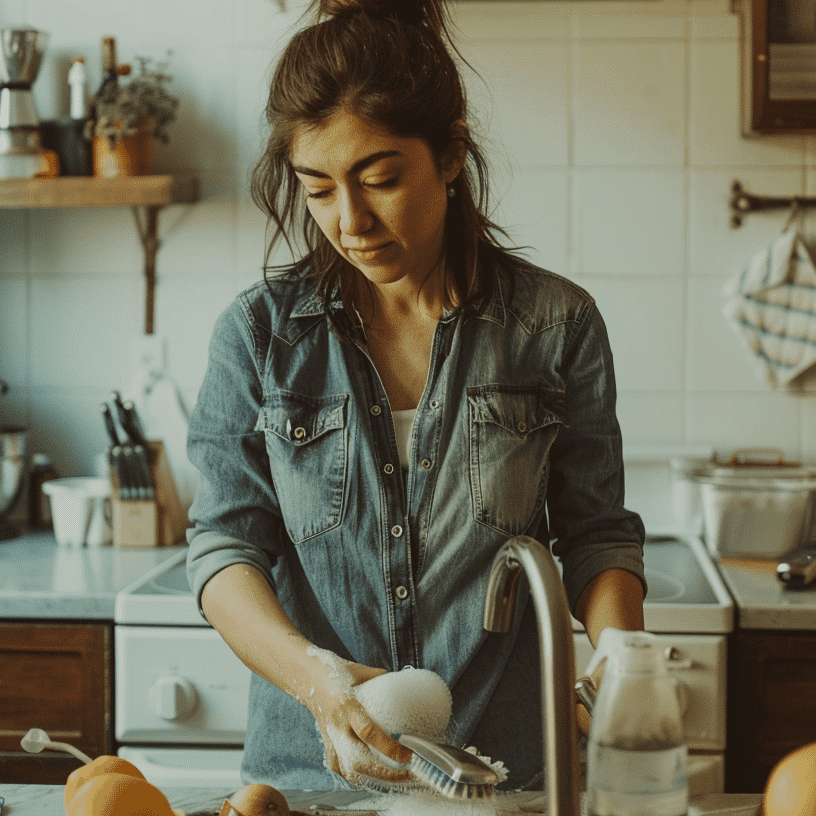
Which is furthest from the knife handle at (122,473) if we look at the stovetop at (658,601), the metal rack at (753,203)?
the metal rack at (753,203)

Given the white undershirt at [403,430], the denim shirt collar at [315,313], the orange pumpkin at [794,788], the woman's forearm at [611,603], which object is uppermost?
the denim shirt collar at [315,313]

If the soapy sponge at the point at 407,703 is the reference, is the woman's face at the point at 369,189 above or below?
above

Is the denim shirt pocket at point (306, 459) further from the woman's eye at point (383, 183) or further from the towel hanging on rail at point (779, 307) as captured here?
the towel hanging on rail at point (779, 307)

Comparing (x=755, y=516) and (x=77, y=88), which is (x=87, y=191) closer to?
(x=77, y=88)

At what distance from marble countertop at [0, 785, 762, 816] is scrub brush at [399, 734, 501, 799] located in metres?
0.18

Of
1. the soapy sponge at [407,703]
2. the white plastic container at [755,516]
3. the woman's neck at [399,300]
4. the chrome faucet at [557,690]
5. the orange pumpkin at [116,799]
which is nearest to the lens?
the chrome faucet at [557,690]

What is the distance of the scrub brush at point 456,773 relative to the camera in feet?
2.16

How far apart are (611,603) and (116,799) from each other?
0.51 meters

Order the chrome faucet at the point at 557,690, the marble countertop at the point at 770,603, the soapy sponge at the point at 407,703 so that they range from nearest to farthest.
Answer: the chrome faucet at the point at 557,690 < the soapy sponge at the point at 407,703 < the marble countertop at the point at 770,603

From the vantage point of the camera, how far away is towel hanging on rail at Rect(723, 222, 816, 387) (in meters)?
2.03

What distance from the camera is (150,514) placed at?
6.66ft

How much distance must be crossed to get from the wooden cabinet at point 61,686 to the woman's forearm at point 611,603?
2.97 feet

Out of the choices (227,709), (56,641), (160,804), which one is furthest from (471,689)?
(56,641)

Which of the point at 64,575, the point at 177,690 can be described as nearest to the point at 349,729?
the point at 177,690
